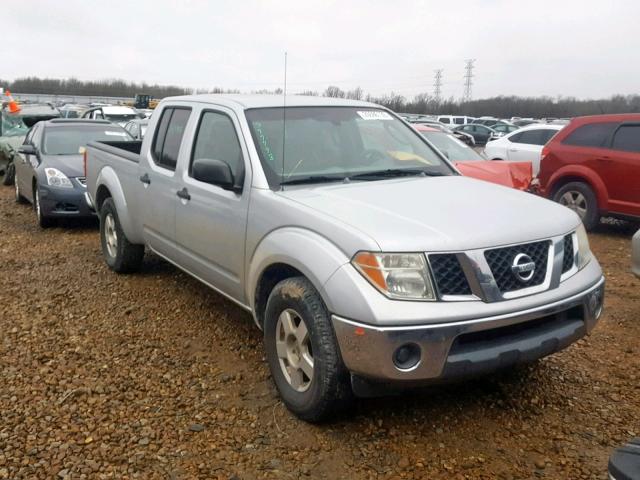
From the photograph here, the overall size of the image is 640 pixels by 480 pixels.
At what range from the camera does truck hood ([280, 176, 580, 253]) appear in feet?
10.00

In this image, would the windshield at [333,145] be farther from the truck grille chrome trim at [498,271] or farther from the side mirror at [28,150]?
the side mirror at [28,150]

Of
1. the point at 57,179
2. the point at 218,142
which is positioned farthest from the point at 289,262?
the point at 57,179

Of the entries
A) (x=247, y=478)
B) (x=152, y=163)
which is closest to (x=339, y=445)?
(x=247, y=478)

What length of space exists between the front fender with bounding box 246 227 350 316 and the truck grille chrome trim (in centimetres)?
49

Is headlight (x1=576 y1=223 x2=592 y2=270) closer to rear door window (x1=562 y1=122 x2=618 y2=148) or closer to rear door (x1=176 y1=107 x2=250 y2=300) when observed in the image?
rear door (x1=176 y1=107 x2=250 y2=300)

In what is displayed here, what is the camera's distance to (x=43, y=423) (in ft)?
11.4

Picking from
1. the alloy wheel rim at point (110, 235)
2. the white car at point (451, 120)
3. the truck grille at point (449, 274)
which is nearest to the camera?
the truck grille at point (449, 274)

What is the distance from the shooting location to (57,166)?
29.2 ft

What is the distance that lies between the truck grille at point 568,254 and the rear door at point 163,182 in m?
2.81

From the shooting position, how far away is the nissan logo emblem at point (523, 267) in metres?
3.10

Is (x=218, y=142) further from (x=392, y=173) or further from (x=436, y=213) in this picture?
(x=436, y=213)

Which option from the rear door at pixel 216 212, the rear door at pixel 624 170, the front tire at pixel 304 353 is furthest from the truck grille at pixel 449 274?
the rear door at pixel 624 170

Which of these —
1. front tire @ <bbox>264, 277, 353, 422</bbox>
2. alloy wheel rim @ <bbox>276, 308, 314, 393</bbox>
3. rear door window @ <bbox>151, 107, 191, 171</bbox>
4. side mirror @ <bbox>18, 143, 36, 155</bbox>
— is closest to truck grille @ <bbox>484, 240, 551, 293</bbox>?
front tire @ <bbox>264, 277, 353, 422</bbox>

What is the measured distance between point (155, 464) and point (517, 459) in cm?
181
